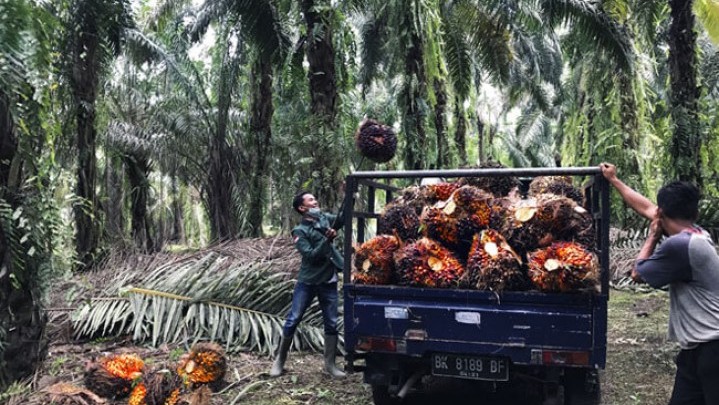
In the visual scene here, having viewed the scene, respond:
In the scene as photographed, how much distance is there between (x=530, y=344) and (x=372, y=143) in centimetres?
296

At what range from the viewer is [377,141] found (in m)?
6.63

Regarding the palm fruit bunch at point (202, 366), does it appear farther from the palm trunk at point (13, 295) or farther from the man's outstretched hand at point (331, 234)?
the man's outstretched hand at point (331, 234)

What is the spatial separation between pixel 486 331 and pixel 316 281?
7.23ft

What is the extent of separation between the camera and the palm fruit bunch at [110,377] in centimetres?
527

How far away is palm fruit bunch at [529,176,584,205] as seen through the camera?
5492mm

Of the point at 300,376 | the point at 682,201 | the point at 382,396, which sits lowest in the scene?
the point at 300,376

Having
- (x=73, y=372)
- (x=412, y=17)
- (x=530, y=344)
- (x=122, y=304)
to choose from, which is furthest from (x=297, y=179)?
(x=530, y=344)

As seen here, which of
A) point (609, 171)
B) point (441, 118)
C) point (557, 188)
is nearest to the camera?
point (609, 171)

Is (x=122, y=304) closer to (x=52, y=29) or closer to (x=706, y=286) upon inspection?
(x=52, y=29)

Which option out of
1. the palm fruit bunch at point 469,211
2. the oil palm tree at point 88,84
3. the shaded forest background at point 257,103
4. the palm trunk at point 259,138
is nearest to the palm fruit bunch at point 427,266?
the palm fruit bunch at point 469,211

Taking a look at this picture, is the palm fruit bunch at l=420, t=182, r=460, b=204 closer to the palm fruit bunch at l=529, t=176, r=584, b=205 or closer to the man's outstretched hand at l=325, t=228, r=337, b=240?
the palm fruit bunch at l=529, t=176, r=584, b=205

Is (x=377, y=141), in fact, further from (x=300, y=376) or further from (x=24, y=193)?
(x=24, y=193)

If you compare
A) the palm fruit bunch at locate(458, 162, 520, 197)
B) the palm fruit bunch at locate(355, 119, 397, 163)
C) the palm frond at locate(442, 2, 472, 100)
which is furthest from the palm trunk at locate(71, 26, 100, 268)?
the palm frond at locate(442, 2, 472, 100)

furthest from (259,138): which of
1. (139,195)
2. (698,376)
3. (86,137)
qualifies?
(698,376)
